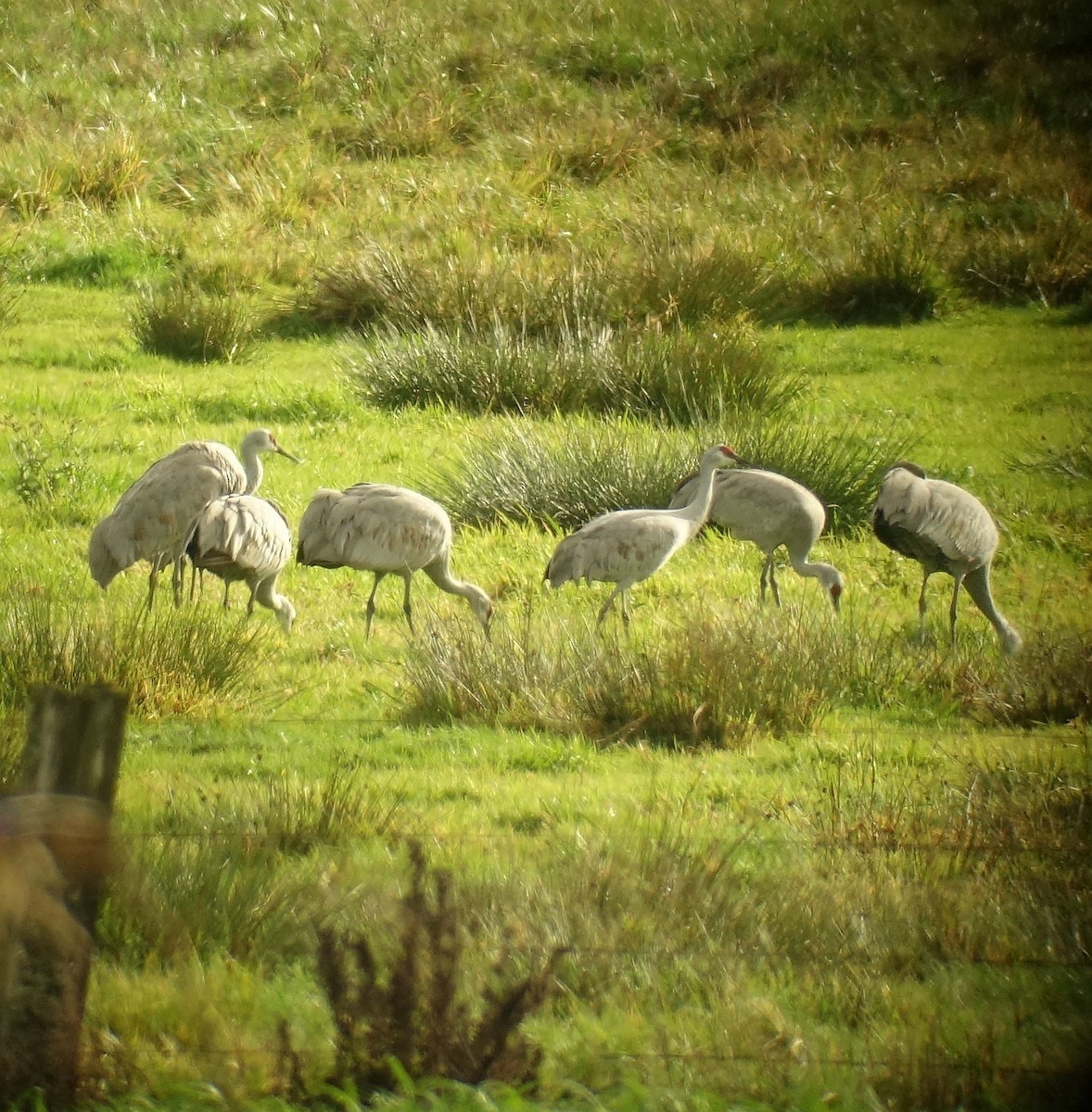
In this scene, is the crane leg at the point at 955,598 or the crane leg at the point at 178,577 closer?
the crane leg at the point at 178,577

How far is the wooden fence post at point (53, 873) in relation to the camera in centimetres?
262

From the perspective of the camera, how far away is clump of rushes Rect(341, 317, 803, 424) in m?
9.66

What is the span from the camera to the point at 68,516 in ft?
23.0

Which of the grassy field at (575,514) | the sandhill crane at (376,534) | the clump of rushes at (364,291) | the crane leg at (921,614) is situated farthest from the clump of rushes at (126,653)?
the clump of rushes at (364,291)

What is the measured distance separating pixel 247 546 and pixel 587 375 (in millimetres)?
3952

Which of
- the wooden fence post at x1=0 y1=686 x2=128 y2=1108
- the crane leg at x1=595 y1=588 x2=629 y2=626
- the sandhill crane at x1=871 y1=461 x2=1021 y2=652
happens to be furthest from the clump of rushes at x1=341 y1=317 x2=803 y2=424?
the wooden fence post at x1=0 y1=686 x2=128 y2=1108

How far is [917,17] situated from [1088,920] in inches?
325

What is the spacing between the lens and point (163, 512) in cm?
655

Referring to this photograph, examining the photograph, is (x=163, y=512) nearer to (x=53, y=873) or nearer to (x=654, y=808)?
(x=654, y=808)

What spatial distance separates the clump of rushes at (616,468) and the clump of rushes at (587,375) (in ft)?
3.35

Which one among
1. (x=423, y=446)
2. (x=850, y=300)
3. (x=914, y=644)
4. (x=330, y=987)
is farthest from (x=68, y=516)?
(x=850, y=300)

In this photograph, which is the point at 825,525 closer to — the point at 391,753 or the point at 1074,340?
the point at 1074,340

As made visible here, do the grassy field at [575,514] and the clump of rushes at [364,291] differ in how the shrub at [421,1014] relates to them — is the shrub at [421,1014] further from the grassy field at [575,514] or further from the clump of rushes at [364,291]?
the clump of rushes at [364,291]

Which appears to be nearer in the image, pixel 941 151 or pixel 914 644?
pixel 914 644
